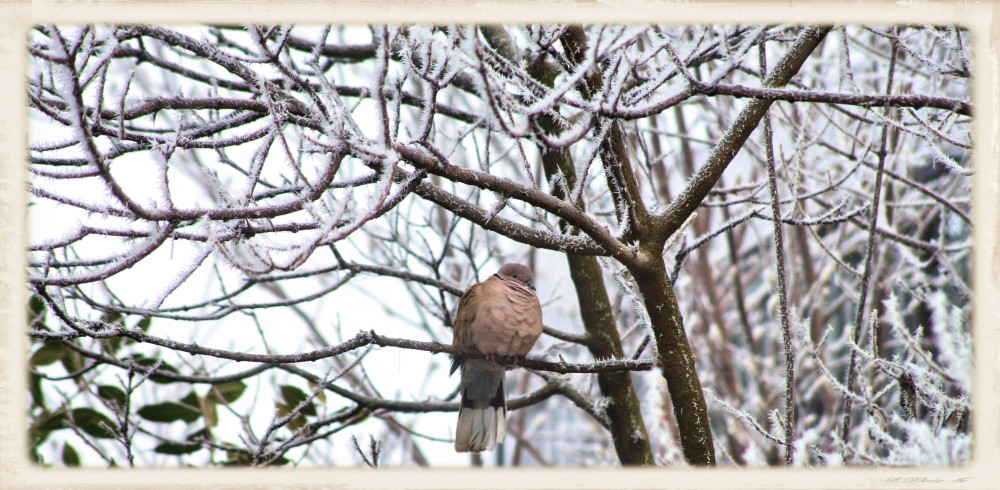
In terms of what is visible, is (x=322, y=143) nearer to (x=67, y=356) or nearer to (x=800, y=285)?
(x=67, y=356)

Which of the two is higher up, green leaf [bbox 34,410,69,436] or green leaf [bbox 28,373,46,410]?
green leaf [bbox 28,373,46,410]

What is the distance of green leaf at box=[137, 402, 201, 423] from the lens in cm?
365

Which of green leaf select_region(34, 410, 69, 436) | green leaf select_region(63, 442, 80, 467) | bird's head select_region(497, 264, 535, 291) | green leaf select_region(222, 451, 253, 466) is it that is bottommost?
green leaf select_region(222, 451, 253, 466)

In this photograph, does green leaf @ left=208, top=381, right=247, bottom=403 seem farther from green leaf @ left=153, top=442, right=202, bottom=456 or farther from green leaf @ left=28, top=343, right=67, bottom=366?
green leaf @ left=28, top=343, right=67, bottom=366

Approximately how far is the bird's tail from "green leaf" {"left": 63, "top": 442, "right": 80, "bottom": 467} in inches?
68.4

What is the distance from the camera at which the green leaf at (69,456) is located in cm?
365

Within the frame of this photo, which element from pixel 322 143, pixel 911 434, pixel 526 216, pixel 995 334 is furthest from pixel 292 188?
pixel 995 334

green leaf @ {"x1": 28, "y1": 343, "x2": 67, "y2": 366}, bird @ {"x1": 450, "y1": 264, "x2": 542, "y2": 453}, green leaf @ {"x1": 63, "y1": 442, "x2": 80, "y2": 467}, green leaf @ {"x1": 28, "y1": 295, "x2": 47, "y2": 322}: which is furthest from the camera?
green leaf @ {"x1": 63, "y1": 442, "x2": 80, "y2": 467}

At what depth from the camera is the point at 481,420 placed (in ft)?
11.8

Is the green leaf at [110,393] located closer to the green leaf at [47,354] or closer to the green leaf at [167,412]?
the green leaf at [167,412]

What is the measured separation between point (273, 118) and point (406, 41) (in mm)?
388

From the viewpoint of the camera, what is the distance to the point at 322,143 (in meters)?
1.74

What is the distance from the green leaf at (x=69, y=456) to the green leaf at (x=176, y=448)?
395 millimetres

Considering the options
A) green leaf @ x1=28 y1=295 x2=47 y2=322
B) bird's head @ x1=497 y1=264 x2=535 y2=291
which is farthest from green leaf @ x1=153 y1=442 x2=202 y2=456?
bird's head @ x1=497 y1=264 x2=535 y2=291
